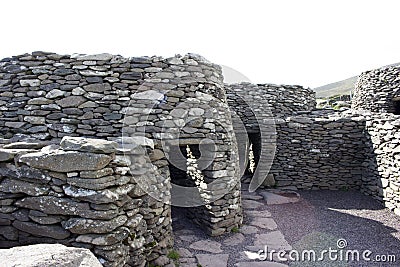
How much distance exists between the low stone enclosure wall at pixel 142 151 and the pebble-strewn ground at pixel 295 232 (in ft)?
1.34

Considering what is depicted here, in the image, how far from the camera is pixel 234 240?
557 cm

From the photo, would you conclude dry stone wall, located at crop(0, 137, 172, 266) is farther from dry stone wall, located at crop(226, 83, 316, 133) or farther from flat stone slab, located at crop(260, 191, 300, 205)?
dry stone wall, located at crop(226, 83, 316, 133)

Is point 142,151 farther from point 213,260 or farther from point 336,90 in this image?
point 336,90

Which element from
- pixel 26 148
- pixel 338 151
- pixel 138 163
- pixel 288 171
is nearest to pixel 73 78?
pixel 26 148

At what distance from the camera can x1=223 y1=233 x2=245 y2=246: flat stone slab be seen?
5434mm

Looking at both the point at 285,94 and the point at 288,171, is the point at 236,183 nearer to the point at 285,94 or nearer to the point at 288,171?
the point at 288,171

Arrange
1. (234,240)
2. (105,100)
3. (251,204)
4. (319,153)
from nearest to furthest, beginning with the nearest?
(105,100) → (234,240) → (251,204) → (319,153)

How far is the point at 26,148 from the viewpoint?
11.5 ft

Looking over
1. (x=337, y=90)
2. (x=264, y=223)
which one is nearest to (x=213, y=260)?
(x=264, y=223)

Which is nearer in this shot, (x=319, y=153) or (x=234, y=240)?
(x=234, y=240)

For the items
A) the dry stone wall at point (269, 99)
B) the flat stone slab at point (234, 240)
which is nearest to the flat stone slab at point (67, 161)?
the flat stone slab at point (234, 240)

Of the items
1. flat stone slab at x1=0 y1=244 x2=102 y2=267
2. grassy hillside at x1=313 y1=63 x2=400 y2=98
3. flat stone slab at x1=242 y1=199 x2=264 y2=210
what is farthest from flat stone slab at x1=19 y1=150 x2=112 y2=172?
grassy hillside at x1=313 y1=63 x2=400 y2=98

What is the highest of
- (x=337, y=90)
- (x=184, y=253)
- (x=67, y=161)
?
(x=337, y=90)

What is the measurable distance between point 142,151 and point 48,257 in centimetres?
217
